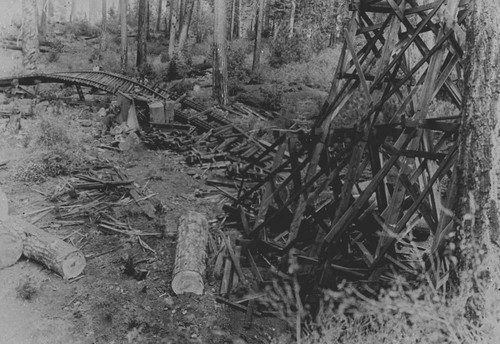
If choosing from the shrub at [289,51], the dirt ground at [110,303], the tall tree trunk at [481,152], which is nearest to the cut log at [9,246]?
the dirt ground at [110,303]

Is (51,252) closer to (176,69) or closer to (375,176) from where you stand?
(375,176)

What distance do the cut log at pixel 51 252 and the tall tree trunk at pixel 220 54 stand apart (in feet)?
32.9

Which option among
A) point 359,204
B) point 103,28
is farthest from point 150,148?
point 103,28

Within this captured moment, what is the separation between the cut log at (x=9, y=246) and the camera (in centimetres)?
625

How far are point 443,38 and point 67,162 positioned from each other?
7.98 meters

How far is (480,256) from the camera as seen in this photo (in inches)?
148

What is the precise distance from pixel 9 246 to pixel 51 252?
69cm

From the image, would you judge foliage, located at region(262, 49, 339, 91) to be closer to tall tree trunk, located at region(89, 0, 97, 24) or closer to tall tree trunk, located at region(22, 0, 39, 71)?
tall tree trunk, located at region(22, 0, 39, 71)

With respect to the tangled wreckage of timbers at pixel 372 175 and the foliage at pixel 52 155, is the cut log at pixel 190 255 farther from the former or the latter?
the foliage at pixel 52 155

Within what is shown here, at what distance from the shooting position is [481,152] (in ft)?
12.3

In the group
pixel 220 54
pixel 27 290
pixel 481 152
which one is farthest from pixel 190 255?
pixel 220 54

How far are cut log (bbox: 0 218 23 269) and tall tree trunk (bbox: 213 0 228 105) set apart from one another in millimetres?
10185

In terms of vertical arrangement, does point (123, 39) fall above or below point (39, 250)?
above

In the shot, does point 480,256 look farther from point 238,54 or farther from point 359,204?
point 238,54
